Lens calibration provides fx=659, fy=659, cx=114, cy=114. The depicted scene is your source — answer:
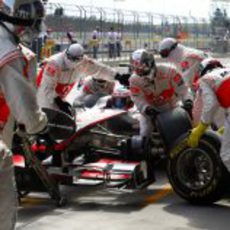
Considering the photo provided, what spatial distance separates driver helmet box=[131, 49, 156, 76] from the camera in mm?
8383

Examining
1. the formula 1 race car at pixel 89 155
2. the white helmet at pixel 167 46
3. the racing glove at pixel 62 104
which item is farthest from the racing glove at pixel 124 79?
the formula 1 race car at pixel 89 155

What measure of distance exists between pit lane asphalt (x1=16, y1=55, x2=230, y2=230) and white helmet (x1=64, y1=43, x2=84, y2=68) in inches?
131

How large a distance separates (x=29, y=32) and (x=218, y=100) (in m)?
2.75

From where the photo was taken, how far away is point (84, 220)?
21.1 ft

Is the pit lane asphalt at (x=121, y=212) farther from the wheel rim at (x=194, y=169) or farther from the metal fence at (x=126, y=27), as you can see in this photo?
the metal fence at (x=126, y=27)

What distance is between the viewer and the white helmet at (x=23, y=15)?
164 inches

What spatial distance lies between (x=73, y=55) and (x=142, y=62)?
2.42m

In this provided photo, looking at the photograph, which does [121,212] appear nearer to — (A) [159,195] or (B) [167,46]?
(A) [159,195]

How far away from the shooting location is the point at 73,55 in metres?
10.6

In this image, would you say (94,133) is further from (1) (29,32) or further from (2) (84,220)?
(1) (29,32)

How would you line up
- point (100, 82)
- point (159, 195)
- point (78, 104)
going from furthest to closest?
point (100, 82)
point (78, 104)
point (159, 195)

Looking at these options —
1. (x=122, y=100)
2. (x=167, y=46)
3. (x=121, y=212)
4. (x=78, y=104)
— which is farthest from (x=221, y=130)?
(x=167, y=46)

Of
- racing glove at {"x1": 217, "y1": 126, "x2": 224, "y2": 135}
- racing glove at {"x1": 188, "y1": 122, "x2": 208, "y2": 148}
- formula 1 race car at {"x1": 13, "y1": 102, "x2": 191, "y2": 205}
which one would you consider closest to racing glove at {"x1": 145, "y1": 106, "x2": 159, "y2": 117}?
formula 1 race car at {"x1": 13, "y1": 102, "x2": 191, "y2": 205}

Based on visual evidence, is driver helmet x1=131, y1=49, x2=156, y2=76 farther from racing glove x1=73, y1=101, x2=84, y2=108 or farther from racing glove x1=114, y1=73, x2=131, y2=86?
racing glove x1=73, y1=101, x2=84, y2=108
